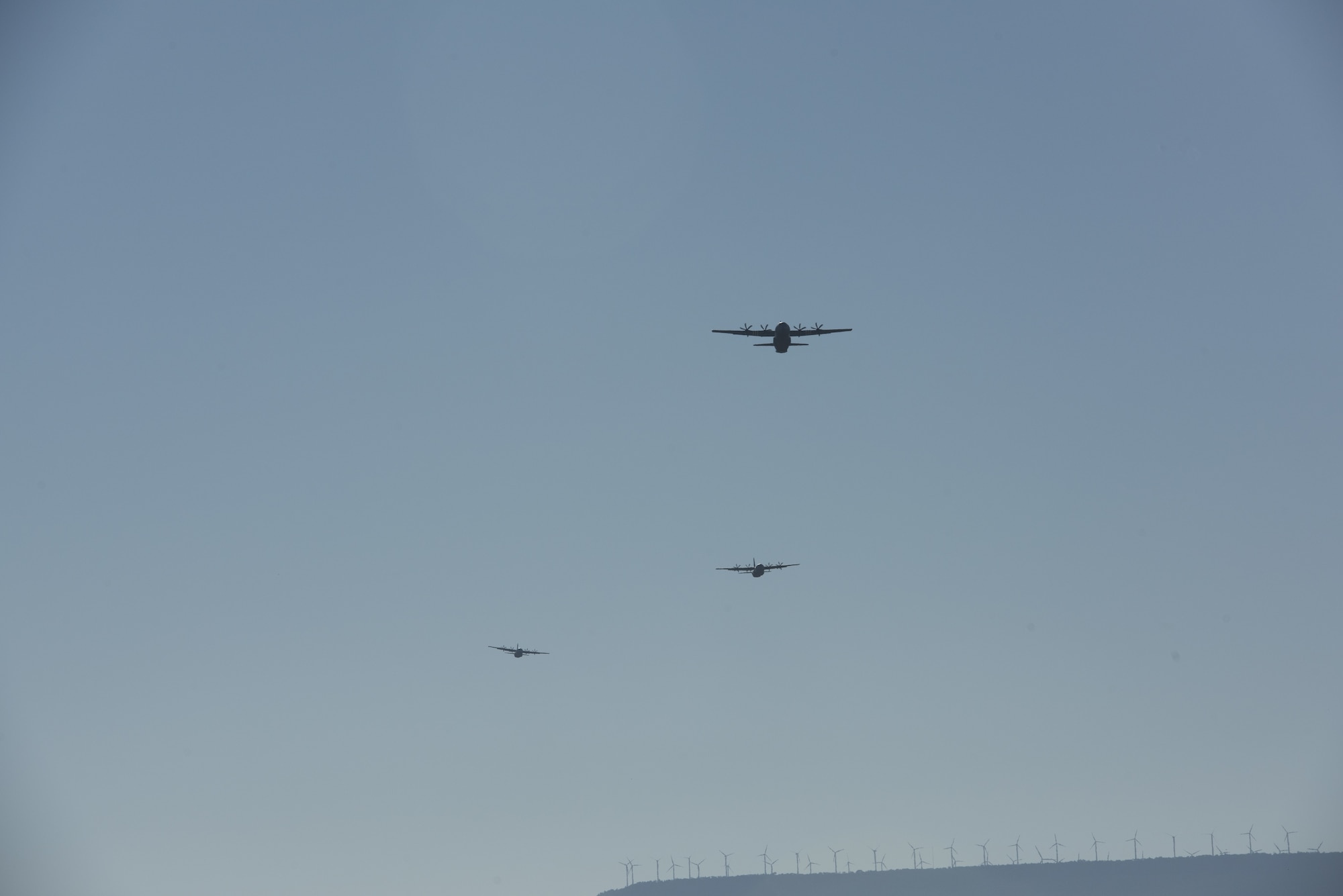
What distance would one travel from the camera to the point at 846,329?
159750mm

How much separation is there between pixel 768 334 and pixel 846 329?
10.2 metres

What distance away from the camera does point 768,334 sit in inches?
6531
